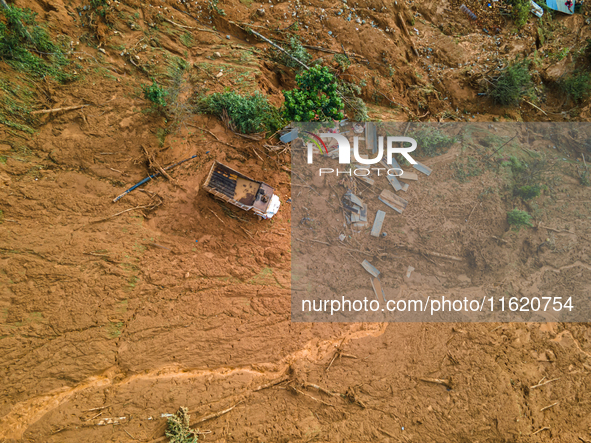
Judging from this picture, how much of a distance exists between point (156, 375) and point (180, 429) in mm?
1049

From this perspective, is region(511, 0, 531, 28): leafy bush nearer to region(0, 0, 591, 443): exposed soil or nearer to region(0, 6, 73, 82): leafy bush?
region(0, 0, 591, 443): exposed soil

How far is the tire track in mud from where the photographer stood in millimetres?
4793

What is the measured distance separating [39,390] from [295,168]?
6.54 meters

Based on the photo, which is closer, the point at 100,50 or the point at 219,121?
the point at 100,50

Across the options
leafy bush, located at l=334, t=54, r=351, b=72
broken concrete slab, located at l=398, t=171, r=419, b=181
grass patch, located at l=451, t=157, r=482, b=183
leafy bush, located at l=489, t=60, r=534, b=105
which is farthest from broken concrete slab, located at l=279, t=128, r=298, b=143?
leafy bush, located at l=489, t=60, r=534, b=105

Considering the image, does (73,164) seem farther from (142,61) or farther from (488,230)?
(488,230)

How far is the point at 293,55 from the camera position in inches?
274

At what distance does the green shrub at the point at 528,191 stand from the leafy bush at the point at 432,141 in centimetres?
218

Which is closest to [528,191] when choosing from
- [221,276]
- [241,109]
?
[241,109]

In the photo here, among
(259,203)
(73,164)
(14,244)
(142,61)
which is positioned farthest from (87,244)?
(142,61)

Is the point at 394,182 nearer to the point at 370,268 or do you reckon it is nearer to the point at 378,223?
the point at 378,223

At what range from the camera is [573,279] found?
7.16 meters

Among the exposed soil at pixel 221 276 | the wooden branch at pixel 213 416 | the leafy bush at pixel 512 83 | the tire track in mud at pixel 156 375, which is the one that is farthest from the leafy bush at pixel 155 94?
the leafy bush at pixel 512 83

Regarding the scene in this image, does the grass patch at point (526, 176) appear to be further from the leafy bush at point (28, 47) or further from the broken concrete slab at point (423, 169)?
the leafy bush at point (28, 47)
